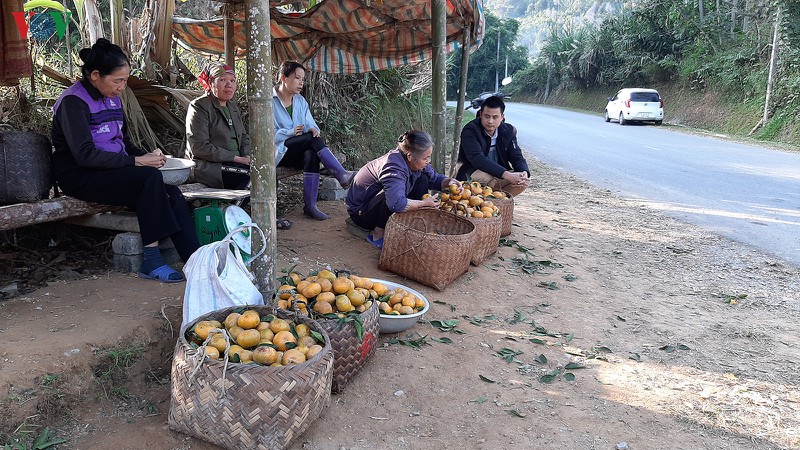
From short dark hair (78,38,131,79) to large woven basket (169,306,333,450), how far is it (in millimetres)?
1988

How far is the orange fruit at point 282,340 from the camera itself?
254 centimetres

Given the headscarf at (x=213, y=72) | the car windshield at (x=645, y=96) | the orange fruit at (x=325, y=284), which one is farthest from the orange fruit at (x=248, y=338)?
the car windshield at (x=645, y=96)

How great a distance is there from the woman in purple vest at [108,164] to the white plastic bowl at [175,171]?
0.13 meters

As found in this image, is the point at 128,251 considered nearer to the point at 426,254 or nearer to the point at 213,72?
the point at 213,72

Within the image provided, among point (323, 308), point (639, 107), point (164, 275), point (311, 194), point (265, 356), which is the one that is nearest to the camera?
point (265, 356)

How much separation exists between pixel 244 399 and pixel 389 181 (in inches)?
97.2

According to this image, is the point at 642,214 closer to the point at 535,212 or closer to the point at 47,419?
the point at 535,212

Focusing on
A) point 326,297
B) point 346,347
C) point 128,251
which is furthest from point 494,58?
point 346,347

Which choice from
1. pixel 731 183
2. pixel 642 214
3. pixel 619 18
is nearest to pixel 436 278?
pixel 642 214

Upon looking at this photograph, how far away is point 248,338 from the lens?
100 inches

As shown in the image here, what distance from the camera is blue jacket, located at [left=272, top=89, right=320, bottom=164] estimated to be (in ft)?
17.9

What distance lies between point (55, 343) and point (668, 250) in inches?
208

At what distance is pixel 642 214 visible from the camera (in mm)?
7219

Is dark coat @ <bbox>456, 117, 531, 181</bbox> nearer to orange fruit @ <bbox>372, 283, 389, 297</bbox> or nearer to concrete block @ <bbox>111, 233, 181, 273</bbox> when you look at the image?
orange fruit @ <bbox>372, 283, 389, 297</bbox>
